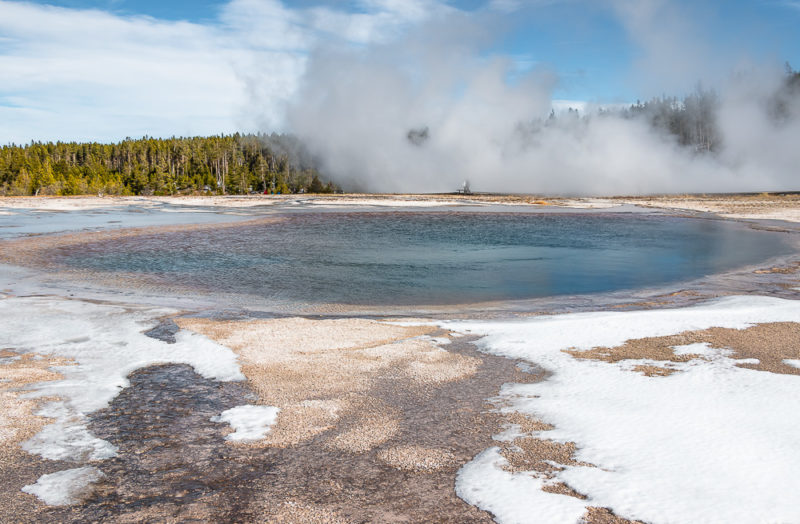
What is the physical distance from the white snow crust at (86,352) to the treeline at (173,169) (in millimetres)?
90363

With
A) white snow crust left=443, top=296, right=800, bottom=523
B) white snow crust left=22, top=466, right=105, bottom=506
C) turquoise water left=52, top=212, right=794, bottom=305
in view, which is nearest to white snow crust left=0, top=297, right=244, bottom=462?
white snow crust left=22, top=466, right=105, bottom=506

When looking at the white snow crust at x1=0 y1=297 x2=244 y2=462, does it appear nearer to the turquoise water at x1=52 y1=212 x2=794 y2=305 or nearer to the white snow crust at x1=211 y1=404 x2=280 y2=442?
the white snow crust at x1=211 y1=404 x2=280 y2=442

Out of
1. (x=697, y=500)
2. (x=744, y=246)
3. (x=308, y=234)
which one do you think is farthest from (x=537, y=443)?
(x=308, y=234)

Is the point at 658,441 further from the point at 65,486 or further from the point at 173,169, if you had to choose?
the point at 173,169

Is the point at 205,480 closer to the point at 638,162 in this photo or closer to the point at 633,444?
the point at 633,444

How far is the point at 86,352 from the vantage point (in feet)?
31.0

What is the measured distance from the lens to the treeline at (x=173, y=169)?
9988 centimetres

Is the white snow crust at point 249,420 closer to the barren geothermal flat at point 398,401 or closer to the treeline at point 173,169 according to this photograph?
the barren geothermal flat at point 398,401

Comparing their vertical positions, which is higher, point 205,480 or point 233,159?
point 233,159

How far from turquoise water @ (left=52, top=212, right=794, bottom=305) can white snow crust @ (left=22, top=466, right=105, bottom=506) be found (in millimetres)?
9789

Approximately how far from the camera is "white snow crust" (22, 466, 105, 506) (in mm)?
5035

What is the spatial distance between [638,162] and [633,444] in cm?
9110

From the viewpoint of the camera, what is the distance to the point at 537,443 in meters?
6.10

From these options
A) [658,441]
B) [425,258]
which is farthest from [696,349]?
[425,258]
